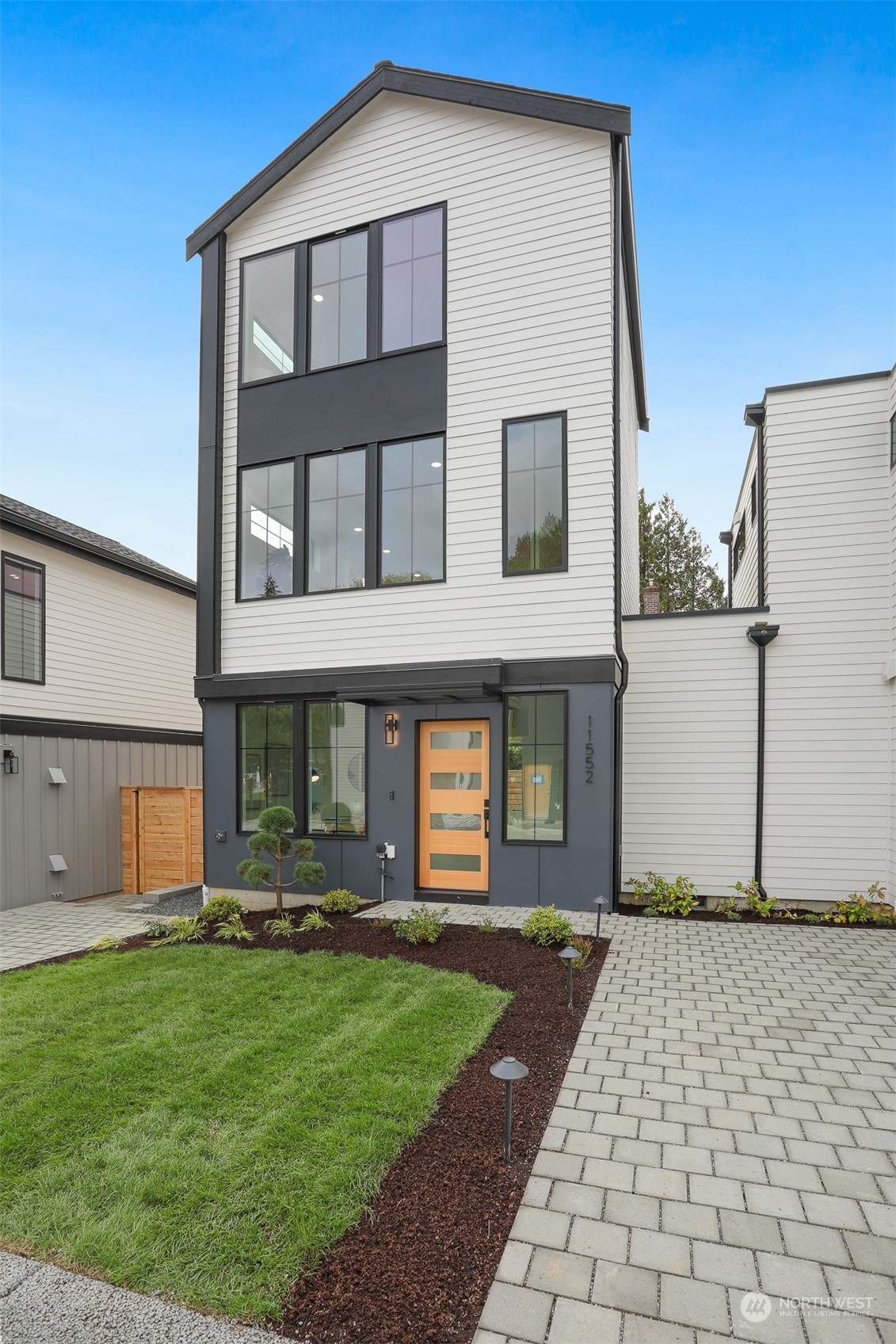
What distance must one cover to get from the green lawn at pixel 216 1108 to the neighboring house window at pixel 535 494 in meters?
4.63

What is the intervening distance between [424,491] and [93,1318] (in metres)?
7.76

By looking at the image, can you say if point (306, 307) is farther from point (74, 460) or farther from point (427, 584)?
point (74, 460)

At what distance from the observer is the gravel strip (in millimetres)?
2152

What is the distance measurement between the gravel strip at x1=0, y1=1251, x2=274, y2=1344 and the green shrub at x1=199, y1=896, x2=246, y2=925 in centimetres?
563

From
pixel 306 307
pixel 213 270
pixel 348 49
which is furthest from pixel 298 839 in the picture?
pixel 348 49

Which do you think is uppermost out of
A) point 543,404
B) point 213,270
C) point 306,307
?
point 213,270

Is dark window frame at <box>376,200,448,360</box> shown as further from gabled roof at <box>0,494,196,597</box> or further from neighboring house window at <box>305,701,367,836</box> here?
gabled roof at <box>0,494,196,597</box>

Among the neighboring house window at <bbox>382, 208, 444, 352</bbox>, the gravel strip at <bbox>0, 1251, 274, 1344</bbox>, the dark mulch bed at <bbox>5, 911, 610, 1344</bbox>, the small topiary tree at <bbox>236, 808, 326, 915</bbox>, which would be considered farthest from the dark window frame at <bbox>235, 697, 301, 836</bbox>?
the gravel strip at <bbox>0, 1251, 274, 1344</bbox>

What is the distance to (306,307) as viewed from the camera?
9.36 metres

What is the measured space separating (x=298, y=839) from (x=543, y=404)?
6.14 metres

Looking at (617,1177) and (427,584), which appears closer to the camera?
(617,1177)

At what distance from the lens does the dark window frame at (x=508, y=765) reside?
7668 millimetres

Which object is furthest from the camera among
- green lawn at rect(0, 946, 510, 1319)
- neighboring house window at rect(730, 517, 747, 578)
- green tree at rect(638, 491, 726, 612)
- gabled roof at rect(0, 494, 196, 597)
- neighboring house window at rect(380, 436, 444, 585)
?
green tree at rect(638, 491, 726, 612)

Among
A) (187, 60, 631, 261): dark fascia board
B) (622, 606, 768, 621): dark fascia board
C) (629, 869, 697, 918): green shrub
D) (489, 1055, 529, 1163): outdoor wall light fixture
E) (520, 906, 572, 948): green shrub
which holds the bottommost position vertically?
→ (629, 869, 697, 918): green shrub
